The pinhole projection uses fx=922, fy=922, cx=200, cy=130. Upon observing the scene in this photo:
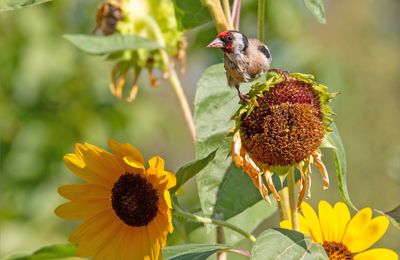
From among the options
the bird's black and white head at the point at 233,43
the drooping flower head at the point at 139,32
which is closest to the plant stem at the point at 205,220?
the bird's black and white head at the point at 233,43

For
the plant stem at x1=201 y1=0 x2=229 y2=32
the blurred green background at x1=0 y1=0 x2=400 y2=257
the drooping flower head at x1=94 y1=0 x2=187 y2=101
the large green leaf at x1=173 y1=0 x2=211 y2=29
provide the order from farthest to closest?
the blurred green background at x1=0 y1=0 x2=400 y2=257, the drooping flower head at x1=94 y1=0 x2=187 y2=101, the large green leaf at x1=173 y1=0 x2=211 y2=29, the plant stem at x1=201 y1=0 x2=229 y2=32

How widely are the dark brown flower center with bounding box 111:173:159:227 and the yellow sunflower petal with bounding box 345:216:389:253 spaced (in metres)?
0.16

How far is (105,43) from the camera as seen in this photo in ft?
2.67

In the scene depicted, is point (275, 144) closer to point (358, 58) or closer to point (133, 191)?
point (133, 191)

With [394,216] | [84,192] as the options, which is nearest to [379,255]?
[394,216]

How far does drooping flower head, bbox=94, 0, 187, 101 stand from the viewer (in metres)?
1.05

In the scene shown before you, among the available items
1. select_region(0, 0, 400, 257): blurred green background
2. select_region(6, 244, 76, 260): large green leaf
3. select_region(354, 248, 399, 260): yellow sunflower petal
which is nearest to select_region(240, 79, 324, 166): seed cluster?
select_region(354, 248, 399, 260): yellow sunflower petal

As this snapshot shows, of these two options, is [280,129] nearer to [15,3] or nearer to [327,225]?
[327,225]

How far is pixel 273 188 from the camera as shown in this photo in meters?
0.67

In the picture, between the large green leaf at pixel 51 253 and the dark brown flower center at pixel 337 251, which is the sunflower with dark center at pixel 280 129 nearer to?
the dark brown flower center at pixel 337 251

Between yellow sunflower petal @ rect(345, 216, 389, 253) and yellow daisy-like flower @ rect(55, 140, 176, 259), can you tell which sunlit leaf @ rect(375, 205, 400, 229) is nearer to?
yellow sunflower petal @ rect(345, 216, 389, 253)

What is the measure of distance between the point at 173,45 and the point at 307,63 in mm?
708

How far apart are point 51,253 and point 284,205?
0.28m

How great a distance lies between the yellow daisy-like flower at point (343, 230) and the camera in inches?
29.1
